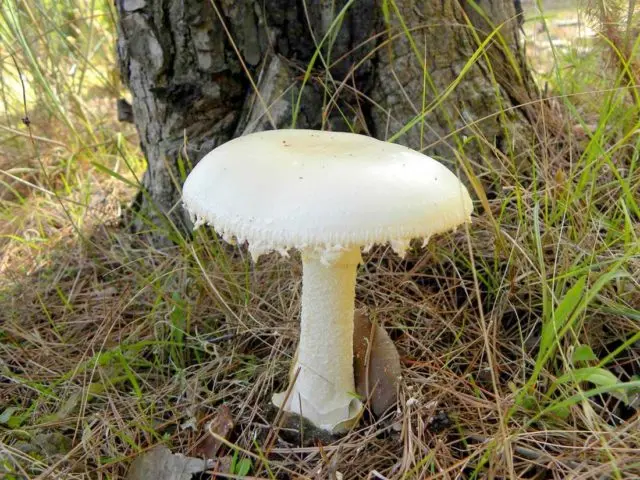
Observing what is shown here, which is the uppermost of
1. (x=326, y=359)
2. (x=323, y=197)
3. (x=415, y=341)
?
(x=323, y=197)

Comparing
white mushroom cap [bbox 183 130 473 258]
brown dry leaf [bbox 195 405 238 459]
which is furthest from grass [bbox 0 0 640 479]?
white mushroom cap [bbox 183 130 473 258]

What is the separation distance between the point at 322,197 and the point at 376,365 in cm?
83

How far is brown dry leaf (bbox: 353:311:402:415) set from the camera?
5.66ft

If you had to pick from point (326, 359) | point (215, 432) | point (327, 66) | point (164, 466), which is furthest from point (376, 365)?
point (327, 66)

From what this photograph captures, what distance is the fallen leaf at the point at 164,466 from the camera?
1.55 m

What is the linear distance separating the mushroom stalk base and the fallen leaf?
1.04 ft

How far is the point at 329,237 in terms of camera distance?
1159 millimetres

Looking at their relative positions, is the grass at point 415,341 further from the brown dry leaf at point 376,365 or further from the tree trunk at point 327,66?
the tree trunk at point 327,66

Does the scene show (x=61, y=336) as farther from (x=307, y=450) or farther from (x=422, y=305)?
(x=422, y=305)

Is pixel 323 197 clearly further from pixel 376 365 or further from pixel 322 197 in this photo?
pixel 376 365

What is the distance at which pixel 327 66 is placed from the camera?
2.14 metres

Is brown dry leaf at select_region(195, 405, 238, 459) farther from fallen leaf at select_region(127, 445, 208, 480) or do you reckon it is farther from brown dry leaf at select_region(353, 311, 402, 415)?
brown dry leaf at select_region(353, 311, 402, 415)

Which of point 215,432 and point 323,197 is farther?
point 215,432

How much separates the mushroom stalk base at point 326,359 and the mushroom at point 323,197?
1.3 inches
